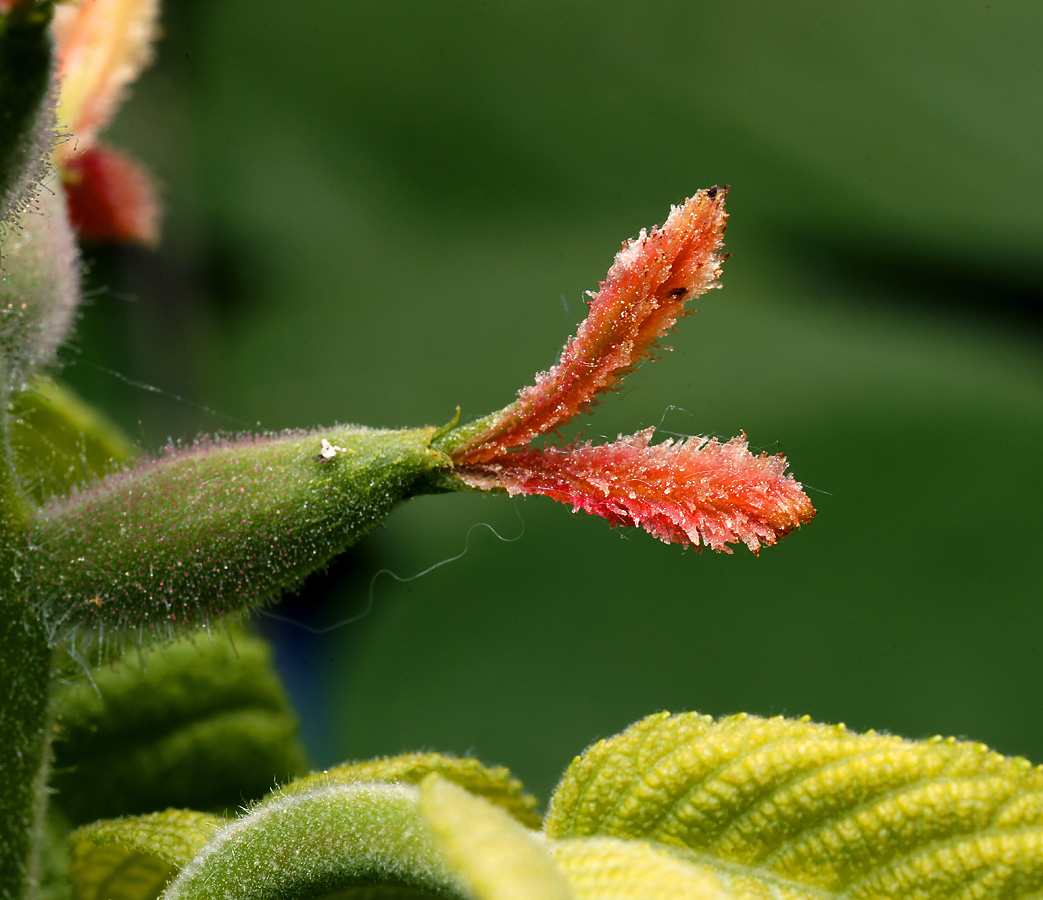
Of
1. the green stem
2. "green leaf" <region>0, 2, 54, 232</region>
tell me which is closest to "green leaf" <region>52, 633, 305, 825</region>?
the green stem

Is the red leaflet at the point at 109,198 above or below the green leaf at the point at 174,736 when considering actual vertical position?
above

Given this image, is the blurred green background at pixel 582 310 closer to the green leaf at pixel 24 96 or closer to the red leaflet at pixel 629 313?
the red leaflet at pixel 629 313

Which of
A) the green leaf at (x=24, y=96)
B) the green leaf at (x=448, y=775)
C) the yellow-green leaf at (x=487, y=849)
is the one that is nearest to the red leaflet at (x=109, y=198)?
the green leaf at (x=24, y=96)

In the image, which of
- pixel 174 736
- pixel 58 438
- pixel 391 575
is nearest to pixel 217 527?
pixel 174 736

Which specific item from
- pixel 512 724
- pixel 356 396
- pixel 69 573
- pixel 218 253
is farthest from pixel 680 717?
pixel 218 253

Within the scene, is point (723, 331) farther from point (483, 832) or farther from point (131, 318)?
point (483, 832)

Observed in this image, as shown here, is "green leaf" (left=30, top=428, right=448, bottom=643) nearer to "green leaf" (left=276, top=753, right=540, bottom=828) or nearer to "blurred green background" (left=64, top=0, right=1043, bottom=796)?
"green leaf" (left=276, top=753, right=540, bottom=828)
